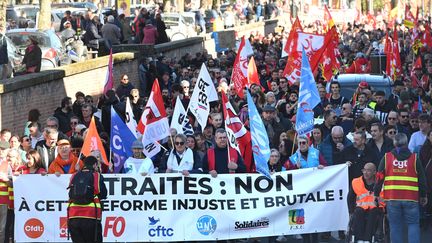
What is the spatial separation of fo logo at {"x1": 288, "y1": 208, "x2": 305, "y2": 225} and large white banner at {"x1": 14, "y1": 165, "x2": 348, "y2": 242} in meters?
0.01

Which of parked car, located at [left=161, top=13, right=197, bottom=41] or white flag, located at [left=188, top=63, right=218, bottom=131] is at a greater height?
white flag, located at [left=188, top=63, right=218, bottom=131]

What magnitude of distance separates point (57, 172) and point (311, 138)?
11.5 ft

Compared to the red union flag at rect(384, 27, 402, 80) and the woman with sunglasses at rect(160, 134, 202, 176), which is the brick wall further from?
the woman with sunglasses at rect(160, 134, 202, 176)

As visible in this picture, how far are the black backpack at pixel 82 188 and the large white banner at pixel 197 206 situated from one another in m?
1.79

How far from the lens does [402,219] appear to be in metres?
15.3

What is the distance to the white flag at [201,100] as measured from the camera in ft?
63.8

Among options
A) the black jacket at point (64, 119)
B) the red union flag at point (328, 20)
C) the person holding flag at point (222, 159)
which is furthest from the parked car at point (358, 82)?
the person holding flag at point (222, 159)

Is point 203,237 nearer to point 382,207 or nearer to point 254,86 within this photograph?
point 382,207

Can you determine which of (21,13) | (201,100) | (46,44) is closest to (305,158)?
(201,100)

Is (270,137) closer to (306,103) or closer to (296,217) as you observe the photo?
(306,103)

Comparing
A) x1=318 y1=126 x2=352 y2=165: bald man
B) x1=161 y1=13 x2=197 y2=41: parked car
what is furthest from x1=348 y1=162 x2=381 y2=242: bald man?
x1=161 y1=13 x2=197 y2=41: parked car

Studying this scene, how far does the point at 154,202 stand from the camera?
16453mm

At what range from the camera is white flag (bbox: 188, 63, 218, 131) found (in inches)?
766

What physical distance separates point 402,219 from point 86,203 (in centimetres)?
348
